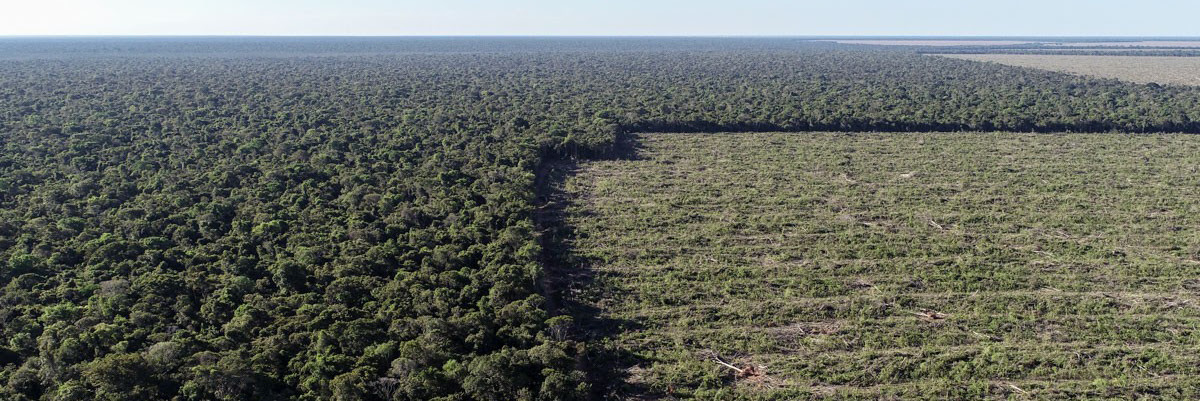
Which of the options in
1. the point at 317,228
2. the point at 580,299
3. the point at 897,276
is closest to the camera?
the point at 580,299

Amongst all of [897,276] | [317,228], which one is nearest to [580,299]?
[897,276]

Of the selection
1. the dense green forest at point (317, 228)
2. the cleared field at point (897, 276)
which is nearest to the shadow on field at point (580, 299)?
the cleared field at point (897, 276)

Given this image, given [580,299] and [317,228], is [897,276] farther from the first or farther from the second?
[317,228]

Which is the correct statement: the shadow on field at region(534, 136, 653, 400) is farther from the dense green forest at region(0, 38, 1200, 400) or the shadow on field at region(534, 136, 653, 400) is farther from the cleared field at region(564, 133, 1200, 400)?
the dense green forest at region(0, 38, 1200, 400)

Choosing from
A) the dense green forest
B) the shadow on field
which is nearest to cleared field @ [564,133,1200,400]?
the shadow on field

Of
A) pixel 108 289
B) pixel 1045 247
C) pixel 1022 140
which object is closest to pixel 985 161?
pixel 1022 140

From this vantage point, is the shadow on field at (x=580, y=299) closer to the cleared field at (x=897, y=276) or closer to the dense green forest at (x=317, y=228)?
the cleared field at (x=897, y=276)
